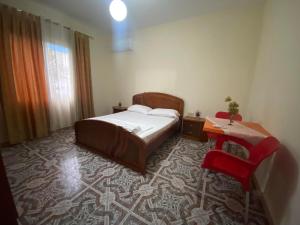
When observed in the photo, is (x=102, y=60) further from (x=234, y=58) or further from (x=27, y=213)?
(x=27, y=213)

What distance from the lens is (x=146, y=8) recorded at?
2.67 metres

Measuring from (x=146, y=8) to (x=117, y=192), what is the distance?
128 inches

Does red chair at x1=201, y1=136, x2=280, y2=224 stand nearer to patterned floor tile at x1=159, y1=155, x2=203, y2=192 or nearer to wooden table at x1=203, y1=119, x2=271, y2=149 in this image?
wooden table at x1=203, y1=119, x2=271, y2=149

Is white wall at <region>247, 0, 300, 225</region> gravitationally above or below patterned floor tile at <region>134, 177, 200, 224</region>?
above

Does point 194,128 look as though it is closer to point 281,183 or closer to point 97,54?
point 281,183

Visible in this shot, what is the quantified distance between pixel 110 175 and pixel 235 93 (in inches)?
114

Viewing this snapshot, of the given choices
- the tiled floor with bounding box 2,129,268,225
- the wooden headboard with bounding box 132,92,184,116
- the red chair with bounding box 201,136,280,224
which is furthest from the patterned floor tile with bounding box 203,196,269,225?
the wooden headboard with bounding box 132,92,184,116

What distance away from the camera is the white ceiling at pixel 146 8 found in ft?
8.14

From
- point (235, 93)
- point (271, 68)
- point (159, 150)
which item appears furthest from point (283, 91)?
point (159, 150)

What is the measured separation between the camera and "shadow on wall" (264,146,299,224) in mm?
1072

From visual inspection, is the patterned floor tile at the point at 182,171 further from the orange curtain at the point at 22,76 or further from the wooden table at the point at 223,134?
the orange curtain at the point at 22,76

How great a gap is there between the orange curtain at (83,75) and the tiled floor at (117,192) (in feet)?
5.38

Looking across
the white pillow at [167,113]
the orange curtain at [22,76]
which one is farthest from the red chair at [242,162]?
the orange curtain at [22,76]

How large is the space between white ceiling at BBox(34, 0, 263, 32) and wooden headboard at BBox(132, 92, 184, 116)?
1.79m
